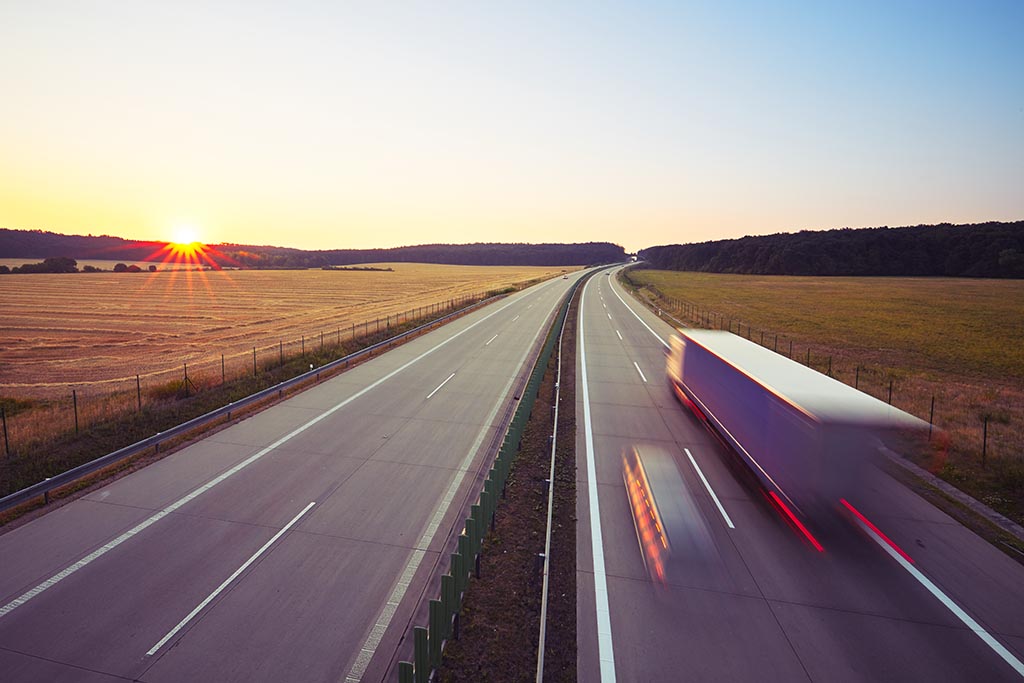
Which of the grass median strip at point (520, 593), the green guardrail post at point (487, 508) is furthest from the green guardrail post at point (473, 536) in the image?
the grass median strip at point (520, 593)

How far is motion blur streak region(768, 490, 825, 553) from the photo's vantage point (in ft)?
35.1

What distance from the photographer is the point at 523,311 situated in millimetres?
54531

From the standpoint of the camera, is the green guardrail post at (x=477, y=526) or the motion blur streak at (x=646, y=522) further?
the motion blur streak at (x=646, y=522)

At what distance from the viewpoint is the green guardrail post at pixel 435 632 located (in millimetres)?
7039

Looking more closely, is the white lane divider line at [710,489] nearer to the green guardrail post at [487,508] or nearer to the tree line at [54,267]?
the green guardrail post at [487,508]

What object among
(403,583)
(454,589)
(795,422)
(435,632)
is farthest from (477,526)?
(795,422)

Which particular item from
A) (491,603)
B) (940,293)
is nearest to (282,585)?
(491,603)

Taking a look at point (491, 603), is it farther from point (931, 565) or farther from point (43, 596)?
point (931, 565)

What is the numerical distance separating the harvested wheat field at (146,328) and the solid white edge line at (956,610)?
99.0 ft

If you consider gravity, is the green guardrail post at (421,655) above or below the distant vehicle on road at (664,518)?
above

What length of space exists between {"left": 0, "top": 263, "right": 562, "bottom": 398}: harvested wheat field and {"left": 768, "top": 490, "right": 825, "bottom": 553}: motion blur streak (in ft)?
91.4

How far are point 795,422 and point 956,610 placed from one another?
388 centimetres

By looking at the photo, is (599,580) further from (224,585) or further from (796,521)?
(224,585)

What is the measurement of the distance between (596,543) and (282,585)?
615 cm
